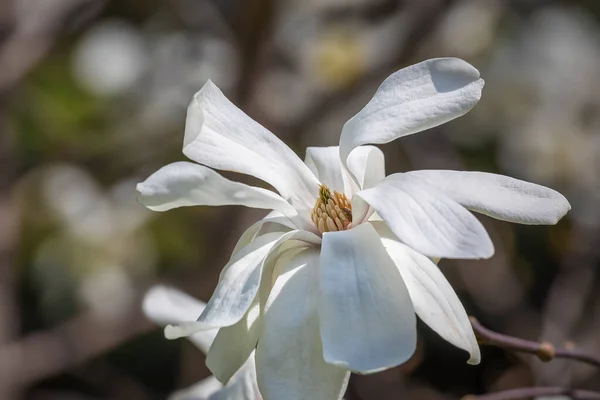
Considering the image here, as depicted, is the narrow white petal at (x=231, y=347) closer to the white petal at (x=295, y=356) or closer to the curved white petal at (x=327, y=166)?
the white petal at (x=295, y=356)

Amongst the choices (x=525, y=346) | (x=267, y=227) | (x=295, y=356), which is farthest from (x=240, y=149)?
(x=525, y=346)

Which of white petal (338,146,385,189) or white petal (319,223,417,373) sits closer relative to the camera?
white petal (319,223,417,373)

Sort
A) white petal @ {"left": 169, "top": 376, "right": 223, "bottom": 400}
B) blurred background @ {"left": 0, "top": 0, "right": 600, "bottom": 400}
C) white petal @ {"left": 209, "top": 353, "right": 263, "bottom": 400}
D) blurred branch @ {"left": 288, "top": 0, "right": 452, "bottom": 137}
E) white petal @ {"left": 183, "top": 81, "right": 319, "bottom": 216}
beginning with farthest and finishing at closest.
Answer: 1. blurred background @ {"left": 0, "top": 0, "right": 600, "bottom": 400}
2. blurred branch @ {"left": 288, "top": 0, "right": 452, "bottom": 137}
3. white petal @ {"left": 169, "top": 376, "right": 223, "bottom": 400}
4. white petal @ {"left": 209, "top": 353, "right": 263, "bottom": 400}
5. white petal @ {"left": 183, "top": 81, "right": 319, "bottom": 216}

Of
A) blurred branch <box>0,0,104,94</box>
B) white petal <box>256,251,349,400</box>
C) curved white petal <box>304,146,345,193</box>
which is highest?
blurred branch <box>0,0,104,94</box>

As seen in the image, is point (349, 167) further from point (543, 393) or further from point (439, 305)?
point (543, 393)

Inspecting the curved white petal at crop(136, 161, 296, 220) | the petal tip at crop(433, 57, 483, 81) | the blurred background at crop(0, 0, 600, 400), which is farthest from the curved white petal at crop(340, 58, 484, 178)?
the blurred background at crop(0, 0, 600, 400)

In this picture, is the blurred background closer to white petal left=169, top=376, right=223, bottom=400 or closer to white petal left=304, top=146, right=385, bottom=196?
white petal left=169, top=376, right=223, bottom=400
